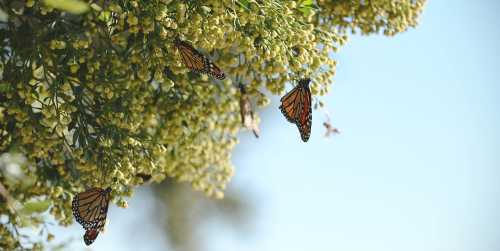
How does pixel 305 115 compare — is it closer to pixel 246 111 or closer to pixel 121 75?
pixel 246 111

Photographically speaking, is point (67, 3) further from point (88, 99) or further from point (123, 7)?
point (88, 99)

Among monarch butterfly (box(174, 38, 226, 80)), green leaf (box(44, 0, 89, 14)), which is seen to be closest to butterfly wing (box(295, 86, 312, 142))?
monarch butterfly (box(174, 38, 226, 80))

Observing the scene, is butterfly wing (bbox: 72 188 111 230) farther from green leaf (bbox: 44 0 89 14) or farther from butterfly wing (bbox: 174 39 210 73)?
green leaf (bbox: 44 0 89 14)

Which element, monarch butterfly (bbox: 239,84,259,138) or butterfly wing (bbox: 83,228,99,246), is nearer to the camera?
butterfly wing (bbox: 83,228,99,246)

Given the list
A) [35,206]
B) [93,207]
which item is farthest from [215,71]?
[35,206]

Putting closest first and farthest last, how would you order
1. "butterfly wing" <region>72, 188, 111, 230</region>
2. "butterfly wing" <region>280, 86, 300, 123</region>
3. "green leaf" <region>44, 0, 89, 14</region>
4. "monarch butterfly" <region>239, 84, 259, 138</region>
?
1. "green leaf" <region>44, 0, 89, 14</region>
2. "butterfly wing" <region>72, 188, 111, 230</region>
3. "butterfly wing" <region>280, 86, 300, 123</region>
4. "monarch butterfly" <region>239, 84, 259, 138</region>

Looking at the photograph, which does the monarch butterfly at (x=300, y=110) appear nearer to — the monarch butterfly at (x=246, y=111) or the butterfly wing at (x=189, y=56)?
the monarch butterfly at (x=246, y=111)

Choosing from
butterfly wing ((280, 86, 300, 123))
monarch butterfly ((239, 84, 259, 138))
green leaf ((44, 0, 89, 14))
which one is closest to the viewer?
green leaf ((44, 0, 89, 14))
